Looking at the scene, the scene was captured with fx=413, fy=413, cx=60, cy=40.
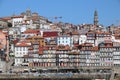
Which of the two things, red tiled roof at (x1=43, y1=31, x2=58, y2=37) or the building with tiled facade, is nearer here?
the building with tiled facade

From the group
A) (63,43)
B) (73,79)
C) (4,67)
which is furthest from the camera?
(63,43)

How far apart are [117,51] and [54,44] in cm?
572

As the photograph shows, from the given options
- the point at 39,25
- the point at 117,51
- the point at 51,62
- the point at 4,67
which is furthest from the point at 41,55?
the point at 39,25

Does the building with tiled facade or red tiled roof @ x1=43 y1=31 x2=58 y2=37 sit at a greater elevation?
red tiled roof @ x1=43 y1=31 x2=58 y2=37

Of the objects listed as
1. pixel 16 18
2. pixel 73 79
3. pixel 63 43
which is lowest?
pixel 73 79

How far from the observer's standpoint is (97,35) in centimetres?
3169

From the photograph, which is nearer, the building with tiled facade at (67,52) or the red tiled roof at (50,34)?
the building with tiled facade at (67,52)

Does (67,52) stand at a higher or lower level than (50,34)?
lower

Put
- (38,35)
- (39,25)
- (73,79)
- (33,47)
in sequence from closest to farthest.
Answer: (73,79)
(33,47)
(38,35)
(39,25)

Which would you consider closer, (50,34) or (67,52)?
(67,52)

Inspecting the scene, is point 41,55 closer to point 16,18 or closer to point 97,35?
point 97,35

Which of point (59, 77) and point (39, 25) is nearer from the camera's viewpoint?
point (59, 77)

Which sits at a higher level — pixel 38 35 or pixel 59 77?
pixel 38 35

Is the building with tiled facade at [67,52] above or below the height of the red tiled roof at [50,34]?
below
